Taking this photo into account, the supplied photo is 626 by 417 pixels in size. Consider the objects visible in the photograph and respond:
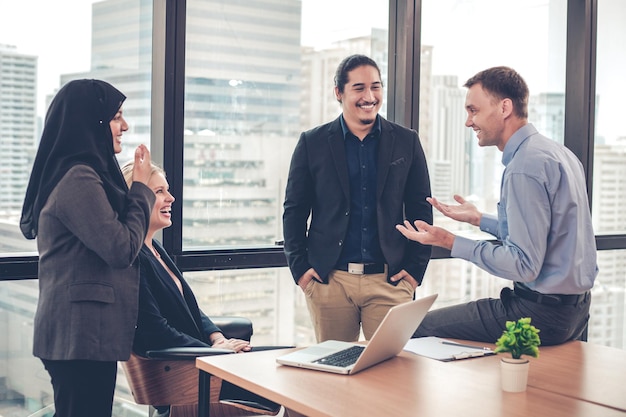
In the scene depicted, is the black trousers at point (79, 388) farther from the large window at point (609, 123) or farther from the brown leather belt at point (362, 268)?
the large window at point (609, 123)

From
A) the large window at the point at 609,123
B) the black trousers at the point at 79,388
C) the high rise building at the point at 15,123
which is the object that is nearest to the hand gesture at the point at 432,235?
the black trousers at the point at 79,388

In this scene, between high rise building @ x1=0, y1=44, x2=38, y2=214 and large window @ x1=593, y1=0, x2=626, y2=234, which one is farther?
large window @ x1=593, y1=0, x2=626, y2=234

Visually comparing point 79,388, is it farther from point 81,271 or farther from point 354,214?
point 354,214

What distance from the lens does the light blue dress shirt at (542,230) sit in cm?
274

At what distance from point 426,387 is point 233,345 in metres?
1.06

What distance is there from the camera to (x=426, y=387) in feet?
7.23

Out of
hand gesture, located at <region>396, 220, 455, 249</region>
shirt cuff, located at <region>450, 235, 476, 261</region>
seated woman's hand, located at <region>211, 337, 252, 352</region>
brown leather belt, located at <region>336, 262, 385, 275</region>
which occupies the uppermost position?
hand gesture, located at <region>396, 220, 455, 249</region>

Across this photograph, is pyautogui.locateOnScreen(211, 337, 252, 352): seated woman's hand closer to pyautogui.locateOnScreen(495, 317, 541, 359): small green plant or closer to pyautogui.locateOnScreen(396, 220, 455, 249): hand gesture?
pyautogui.locateOnScreen(396, 220, 455, 249): hand gesture

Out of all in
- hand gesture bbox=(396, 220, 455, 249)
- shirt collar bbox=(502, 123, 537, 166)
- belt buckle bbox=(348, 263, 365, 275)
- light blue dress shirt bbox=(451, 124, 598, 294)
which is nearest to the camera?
light blue dress shirt bbox=(451, 124, 598, 294)

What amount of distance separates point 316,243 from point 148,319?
951mm

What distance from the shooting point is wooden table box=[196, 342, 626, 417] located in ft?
6.57

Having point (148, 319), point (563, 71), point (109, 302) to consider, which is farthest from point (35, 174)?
point (563, 71)

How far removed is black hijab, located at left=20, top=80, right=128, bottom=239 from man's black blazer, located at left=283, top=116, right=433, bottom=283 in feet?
3.56

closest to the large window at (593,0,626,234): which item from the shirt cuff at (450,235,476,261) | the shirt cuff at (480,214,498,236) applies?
the shirt cuff at (480,214,498,236)
